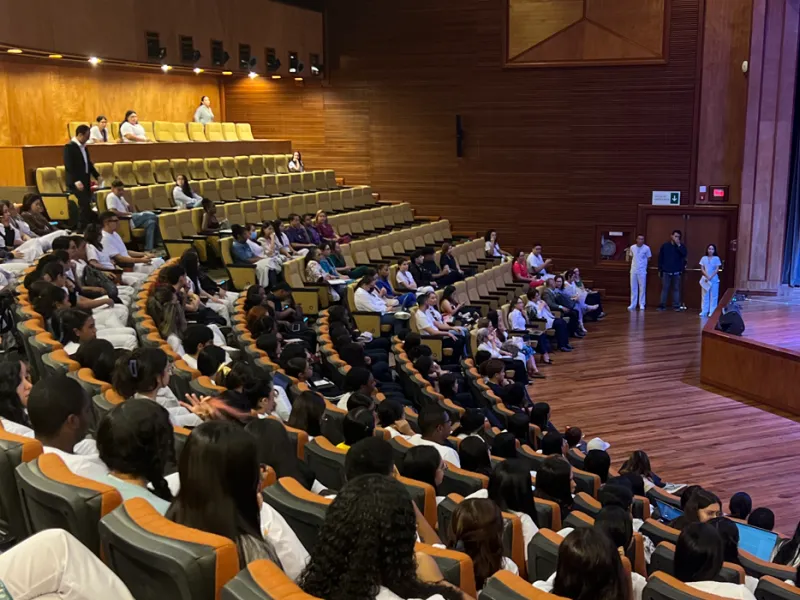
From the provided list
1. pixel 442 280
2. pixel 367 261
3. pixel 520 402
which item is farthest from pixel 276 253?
pixel 520 402

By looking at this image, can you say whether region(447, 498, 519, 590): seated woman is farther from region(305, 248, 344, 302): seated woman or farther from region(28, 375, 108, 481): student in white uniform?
region(305, 248, 344, 302): seated woman

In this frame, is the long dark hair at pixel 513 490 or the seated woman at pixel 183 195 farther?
the seated woman at pixel 183 195

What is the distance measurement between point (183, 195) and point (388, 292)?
6.59 ft

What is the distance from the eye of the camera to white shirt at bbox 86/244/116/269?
525 centimetres

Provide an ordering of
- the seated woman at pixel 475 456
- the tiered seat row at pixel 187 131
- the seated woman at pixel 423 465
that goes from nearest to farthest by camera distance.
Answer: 1. the seated woman at pixel 423 465
2. the seated woman at pixel 475 456
3. the tiered seat row at pixel 187 131

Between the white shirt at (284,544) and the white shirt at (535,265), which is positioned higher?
the white shirt at (284,544)

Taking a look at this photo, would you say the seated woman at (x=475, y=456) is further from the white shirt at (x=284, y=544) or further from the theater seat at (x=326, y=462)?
the white shirt at (x=284, y=544)

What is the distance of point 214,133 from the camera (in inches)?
391

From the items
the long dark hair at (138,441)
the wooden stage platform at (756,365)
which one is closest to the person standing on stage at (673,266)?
the wooden stage platform at (756,365)

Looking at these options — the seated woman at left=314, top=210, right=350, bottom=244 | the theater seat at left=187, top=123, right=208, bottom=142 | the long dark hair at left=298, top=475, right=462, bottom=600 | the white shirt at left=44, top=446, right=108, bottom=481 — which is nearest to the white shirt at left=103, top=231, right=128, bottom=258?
the seated woman at left=314, top=210, right=350, bottom=244

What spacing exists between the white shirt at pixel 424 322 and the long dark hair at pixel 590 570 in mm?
4829

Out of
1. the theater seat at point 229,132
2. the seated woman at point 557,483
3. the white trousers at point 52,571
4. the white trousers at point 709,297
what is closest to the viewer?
the white trousers at point 52,571

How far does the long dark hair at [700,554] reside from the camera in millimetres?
2117

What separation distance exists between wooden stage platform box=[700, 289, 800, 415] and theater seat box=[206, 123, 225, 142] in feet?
18.8
